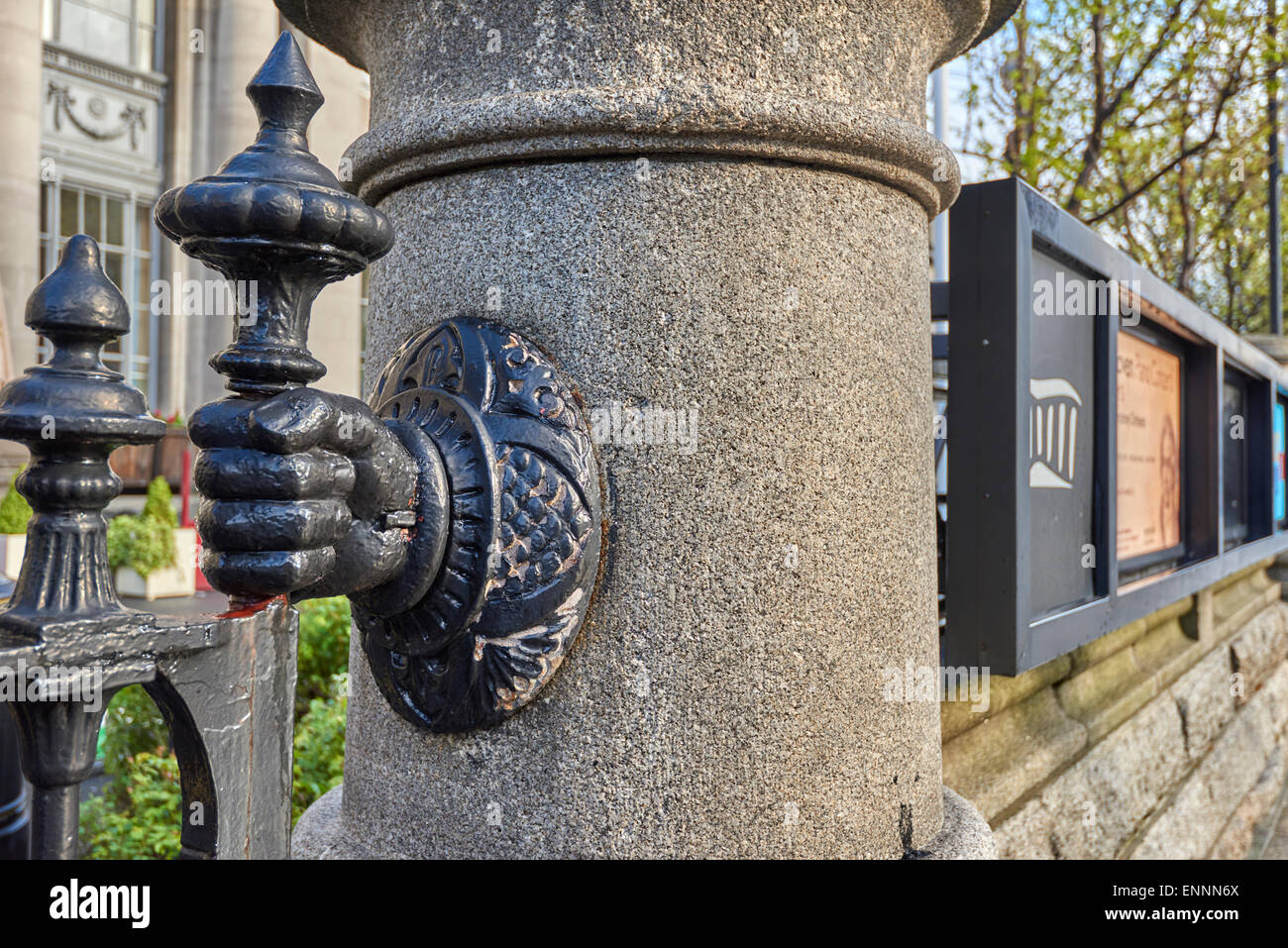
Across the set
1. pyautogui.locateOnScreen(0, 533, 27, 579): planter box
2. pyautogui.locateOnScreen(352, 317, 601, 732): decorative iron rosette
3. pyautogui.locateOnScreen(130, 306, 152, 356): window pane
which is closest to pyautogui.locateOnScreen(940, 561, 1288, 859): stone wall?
pyautogui.locateOnScreen(352, 317, 601, 732): decorative iron rosette

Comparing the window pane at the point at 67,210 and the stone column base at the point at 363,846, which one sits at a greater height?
the window pane at the point at 67,210

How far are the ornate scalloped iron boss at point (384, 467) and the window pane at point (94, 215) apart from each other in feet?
54.5

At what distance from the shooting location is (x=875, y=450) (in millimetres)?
1804

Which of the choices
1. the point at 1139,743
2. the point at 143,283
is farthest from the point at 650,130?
the point at 143,283

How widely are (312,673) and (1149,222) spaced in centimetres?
896

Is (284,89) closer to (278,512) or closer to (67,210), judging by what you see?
(278,512)

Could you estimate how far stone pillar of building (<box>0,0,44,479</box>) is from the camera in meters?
12.7

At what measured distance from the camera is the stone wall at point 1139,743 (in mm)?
2971

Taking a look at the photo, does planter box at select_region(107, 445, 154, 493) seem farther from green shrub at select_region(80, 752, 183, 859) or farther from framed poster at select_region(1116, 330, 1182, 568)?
framed poster at select_region(1116, 330, 1182, 568)

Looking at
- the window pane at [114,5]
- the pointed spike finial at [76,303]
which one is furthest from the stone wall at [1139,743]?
the window pane at [114,5]

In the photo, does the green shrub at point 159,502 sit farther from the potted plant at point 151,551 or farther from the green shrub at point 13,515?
the green shrub at point 13,515

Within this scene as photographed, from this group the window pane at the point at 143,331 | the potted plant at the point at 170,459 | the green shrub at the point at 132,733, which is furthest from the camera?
the window pane at the point at 143,331

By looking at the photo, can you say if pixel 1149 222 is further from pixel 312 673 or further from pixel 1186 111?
pixel 312 673

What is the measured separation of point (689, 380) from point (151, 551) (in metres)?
10.9
